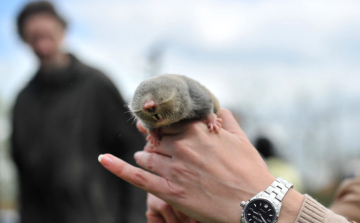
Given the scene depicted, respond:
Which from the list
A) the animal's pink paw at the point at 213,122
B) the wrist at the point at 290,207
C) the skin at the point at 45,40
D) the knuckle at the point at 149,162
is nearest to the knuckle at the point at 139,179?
the knuckle at the point at 149,162

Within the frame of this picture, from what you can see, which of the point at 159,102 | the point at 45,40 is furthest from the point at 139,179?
the point at 45,40

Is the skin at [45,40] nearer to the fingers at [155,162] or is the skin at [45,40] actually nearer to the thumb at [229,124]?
the fingers at [155,162]

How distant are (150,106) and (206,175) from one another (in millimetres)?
705

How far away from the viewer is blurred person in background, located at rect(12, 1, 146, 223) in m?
4.52

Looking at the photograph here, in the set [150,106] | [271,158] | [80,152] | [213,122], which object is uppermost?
[271,158]

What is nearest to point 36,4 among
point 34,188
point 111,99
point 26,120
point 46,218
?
point 26,120

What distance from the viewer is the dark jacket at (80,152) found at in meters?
4.51

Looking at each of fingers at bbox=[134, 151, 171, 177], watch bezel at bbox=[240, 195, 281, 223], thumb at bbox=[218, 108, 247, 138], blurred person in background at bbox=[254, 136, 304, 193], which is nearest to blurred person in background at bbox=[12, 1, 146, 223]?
fingers at bbox=[134, 151, 171, 177]

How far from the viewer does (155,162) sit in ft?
9.12

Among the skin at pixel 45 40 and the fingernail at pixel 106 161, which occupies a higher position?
the skin at pixel 45 40

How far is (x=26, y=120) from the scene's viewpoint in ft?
16.8

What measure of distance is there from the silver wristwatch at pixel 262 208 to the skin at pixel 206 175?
5cm

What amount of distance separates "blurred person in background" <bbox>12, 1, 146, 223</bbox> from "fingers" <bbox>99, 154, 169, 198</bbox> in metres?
1.81

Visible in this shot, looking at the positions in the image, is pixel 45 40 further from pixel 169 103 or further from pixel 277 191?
pixel 277 191
